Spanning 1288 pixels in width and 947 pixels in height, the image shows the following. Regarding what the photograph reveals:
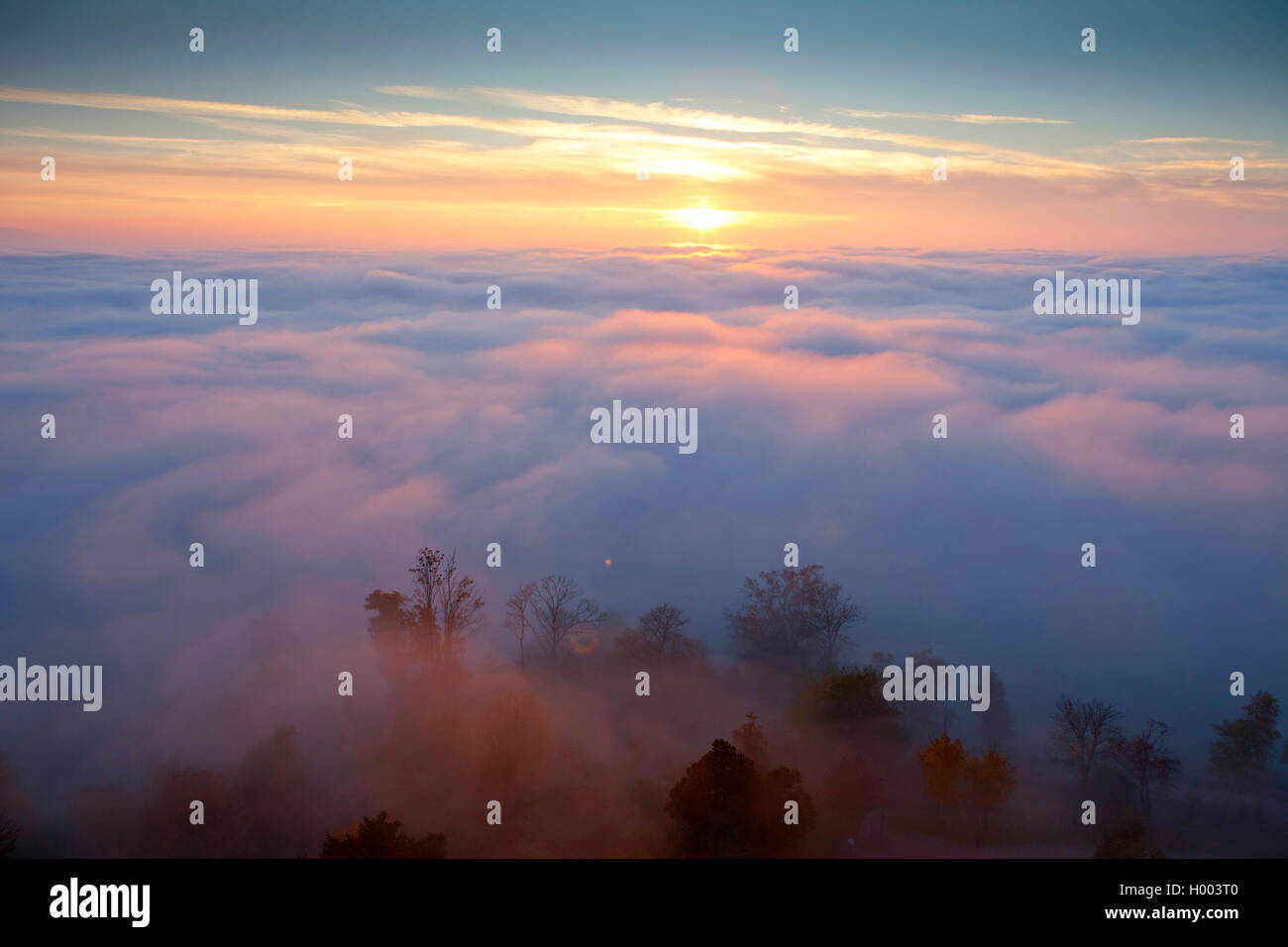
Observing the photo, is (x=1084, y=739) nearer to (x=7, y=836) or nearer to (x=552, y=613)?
(x=552, y=613)

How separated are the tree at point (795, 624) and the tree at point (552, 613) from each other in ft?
34.5

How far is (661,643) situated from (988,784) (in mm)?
20627

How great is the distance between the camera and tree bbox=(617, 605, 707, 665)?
4619 cm

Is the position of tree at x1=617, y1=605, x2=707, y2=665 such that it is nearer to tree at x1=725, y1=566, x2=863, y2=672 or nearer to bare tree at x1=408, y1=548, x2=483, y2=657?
tree at x1=725, y1=566, x2=863, y2=672

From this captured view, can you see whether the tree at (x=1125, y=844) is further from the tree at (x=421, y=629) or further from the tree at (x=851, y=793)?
the tree at (x=421, y=629)

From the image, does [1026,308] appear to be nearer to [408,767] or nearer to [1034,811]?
[1034,811]

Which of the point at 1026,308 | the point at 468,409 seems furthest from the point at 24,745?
the point at 1026,308

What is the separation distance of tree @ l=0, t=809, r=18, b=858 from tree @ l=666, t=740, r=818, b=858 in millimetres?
22751

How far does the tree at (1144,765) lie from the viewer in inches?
1379

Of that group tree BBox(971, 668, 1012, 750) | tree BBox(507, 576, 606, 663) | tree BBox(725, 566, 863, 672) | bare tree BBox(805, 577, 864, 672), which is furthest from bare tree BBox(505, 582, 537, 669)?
tree BBox(971, 668, 1012, 750)

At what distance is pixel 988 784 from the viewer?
31281 millimetres

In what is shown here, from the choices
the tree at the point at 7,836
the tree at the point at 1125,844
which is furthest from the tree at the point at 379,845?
the tree at the point at 1125,844

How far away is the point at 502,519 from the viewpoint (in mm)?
82688

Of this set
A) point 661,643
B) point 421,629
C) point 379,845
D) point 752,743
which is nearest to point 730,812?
point 752,743
